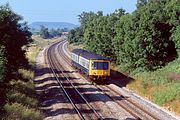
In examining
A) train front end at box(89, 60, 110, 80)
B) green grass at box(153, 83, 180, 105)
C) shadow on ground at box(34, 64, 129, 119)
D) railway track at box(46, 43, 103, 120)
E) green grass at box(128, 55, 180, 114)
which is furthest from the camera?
train front end at box(89, 60, 110, 80)

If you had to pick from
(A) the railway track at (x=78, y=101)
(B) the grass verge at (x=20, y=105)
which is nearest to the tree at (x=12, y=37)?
(B) the grass verge at (x=20, y=105)

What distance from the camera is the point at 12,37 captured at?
119 ft

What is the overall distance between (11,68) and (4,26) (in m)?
3.82

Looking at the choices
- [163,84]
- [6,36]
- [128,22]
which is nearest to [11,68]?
[6,36]

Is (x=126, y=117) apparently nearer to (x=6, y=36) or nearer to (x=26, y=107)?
(x=26, y=107)

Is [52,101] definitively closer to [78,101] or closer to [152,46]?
[78,101]

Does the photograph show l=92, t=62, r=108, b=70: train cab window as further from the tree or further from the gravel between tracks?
the tree

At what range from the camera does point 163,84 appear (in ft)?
123

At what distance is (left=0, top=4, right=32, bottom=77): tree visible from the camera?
3416cm

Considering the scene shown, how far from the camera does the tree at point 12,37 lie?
34156 mm

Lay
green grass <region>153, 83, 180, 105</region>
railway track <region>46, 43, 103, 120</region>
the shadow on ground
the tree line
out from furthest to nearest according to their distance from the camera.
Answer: the tree line
green grass <region>153, 83, 180, 105</region>
the shadow on ground
railway track <region>46, 43, 103, 120</region>

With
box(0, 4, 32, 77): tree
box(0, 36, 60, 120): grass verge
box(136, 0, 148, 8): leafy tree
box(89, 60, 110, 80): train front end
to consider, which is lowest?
box(0, 36, 60, 120): grass verge

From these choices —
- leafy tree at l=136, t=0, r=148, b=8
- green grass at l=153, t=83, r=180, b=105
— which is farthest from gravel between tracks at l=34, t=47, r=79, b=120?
leafy tree at l=136, t=0, r=148, b=8

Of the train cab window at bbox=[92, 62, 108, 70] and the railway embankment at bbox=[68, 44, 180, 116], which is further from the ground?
the train cab window at bbox=[92, 62, 108, 70]
